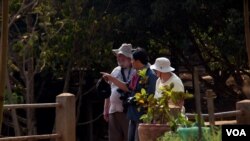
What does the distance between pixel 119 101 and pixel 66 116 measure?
89 cm

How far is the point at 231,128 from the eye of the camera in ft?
9.86

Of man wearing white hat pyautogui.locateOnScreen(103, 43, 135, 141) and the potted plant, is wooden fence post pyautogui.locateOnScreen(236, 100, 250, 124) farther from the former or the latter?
the potted plant

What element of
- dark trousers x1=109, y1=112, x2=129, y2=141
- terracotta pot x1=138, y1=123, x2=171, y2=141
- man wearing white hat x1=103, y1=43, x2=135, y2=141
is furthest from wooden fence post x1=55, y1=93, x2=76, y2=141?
terracotta pot x1=138, y1=123, x2=171, y2=141

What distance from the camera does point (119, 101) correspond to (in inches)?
271

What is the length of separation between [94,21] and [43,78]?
7.18 feet

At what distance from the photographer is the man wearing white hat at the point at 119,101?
6.73 metres

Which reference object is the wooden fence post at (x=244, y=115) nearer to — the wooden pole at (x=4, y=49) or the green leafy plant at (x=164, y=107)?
the green leafy plant at (x=164, y=107)

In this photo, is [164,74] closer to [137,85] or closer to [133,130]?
[137,85]

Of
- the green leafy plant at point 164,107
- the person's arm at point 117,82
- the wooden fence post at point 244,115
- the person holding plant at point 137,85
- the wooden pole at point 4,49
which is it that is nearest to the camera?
the wooden pole at point 4,49

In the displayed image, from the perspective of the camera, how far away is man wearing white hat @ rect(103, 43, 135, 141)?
6.73 meters

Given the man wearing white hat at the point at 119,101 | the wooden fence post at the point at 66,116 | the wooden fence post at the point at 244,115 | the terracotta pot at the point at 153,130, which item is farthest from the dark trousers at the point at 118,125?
the terracotta pot at the point at 153,130

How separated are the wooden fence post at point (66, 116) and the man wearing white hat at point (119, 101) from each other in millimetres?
490

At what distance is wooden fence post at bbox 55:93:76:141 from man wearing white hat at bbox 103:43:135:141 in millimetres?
490

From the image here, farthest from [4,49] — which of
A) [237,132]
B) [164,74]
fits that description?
[164,74]
